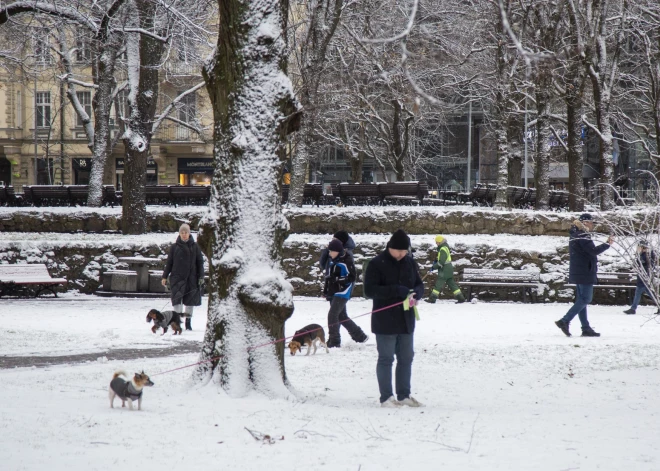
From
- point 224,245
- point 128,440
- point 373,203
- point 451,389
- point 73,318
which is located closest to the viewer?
point 128,440

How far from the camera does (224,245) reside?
7445 mm

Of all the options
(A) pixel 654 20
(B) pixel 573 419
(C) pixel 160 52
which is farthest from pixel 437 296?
(A) pixel 654 20

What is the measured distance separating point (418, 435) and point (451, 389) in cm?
234

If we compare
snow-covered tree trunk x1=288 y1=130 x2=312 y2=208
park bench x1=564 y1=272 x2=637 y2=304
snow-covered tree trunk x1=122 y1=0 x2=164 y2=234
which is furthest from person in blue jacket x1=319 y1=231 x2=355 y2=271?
snow-covered tree trunk x1=288 y1=130 x2=312 y2=208

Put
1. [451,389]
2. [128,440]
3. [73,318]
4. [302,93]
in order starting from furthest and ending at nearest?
1. [302,93]
2. [73,318]
3. [451,389]
4. [128,440]

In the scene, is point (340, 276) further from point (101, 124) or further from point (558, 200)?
point (558, 200)

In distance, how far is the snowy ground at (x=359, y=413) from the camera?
5.39m

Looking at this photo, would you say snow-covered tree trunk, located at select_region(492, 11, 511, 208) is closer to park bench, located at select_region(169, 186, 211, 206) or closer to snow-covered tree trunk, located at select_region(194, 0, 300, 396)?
park bench, located at select_region(169, 186, 211, 206)

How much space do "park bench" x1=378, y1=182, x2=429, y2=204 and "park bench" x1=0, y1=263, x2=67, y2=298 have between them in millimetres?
10084

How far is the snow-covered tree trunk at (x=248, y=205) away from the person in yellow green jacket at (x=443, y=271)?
1052 cm

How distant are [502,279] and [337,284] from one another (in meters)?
7.97

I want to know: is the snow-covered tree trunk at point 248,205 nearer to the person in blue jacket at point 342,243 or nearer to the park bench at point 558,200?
the person in blue jacket at point 342,243

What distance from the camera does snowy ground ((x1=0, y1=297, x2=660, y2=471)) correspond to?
212 inches

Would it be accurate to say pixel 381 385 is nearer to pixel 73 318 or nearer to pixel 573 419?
pixel 573 419
